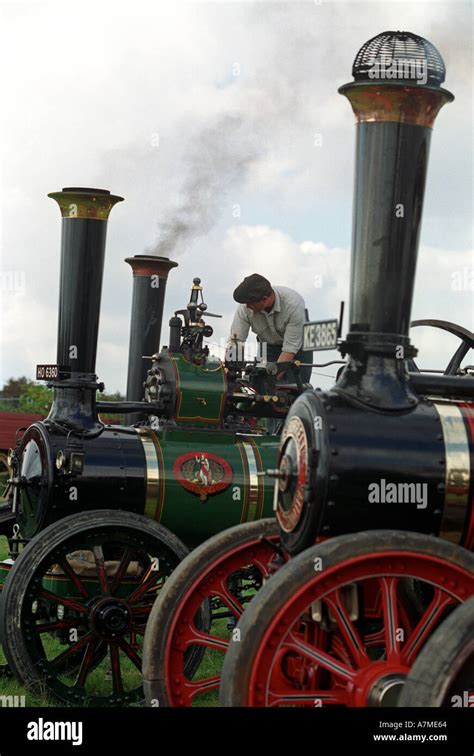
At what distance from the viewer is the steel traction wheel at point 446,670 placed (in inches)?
118

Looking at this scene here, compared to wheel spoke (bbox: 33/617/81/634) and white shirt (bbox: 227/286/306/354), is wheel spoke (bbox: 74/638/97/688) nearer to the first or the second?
wheel spoke (bbox: 33/617/81/634)

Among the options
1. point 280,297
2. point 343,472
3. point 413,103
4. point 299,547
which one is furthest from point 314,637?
point 280,297

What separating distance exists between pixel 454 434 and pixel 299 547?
55cm

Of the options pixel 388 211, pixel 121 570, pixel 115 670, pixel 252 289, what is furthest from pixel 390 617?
pixel 252 289

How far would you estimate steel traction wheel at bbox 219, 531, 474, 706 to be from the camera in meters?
3.30

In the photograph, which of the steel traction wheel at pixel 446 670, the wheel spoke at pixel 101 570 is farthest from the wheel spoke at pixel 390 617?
the wheel spoke at pixel 101 570

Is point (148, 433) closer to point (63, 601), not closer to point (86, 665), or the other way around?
point (63, 601)

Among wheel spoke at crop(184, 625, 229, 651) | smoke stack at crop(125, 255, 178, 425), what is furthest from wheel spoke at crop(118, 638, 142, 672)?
smoke stack at crop(125, 255, 178, 425)

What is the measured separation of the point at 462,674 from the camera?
3.04 metres

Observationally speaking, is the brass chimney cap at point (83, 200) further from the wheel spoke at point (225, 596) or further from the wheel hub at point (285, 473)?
the wheel hub at point (285, 473)

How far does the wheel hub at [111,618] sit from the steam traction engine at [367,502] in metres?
1.47
